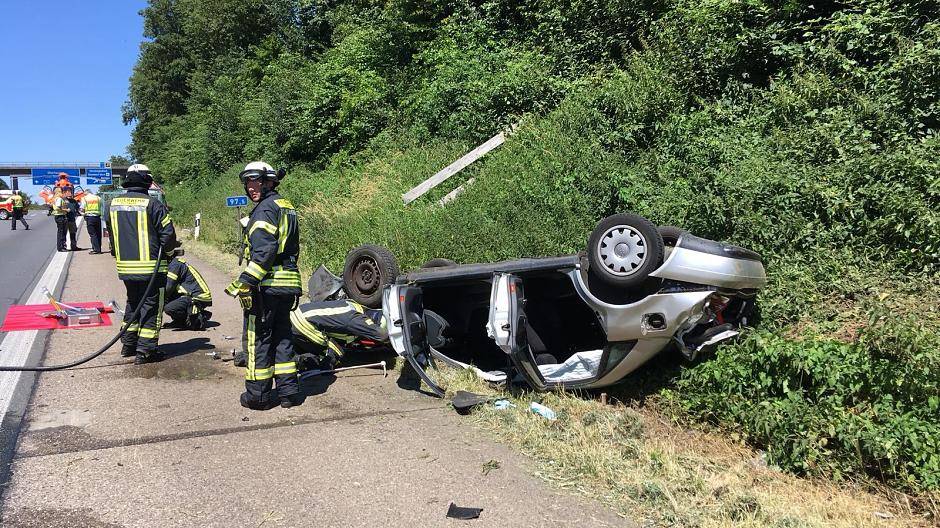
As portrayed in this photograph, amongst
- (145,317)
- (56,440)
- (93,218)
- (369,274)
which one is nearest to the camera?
(56,440)

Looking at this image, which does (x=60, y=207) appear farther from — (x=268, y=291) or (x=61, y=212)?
(x=268, y=291)

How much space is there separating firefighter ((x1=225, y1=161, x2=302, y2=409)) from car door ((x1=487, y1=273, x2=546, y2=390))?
1.60 m

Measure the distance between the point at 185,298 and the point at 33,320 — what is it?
1.84m

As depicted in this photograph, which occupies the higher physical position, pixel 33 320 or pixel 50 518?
pixel 33 320

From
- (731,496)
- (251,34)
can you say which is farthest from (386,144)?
(251,34)

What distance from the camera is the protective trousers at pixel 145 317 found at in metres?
6.09

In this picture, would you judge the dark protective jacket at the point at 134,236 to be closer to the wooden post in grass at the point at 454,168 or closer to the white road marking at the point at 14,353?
the white road marking at the point at 14,353

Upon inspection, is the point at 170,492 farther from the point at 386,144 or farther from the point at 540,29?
the point at 386,144

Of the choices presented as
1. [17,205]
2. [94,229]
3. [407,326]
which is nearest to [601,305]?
[407,326]

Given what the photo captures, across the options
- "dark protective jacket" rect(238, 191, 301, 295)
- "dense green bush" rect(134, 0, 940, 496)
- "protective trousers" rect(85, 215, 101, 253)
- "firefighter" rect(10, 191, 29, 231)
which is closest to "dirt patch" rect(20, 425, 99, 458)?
"dark protective jacket" rect(238, 191, 301, 295)

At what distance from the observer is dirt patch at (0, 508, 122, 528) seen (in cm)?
308

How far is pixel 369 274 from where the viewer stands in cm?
664

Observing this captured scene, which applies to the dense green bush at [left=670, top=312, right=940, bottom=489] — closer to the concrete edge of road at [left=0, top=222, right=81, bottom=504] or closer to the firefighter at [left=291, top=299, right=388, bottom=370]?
the firefighter at [left=291, top=299, right=388, bottom=370]

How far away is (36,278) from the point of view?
11703 mm
